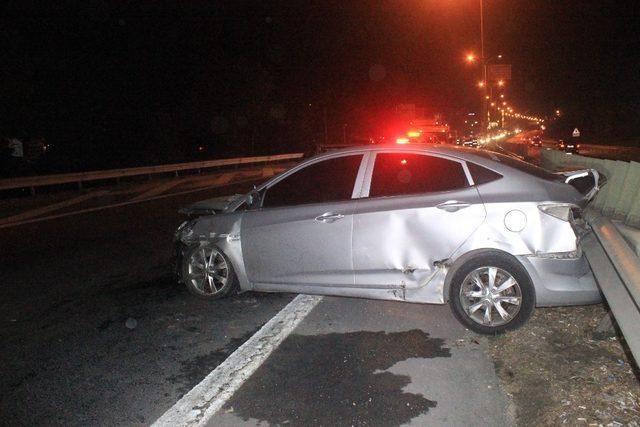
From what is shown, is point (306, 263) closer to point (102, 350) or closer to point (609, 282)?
point (102, 350)

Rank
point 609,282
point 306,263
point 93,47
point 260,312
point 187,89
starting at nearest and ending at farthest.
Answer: point 609,282, point 306,263, point 260,312, point 93,47, point 187,89

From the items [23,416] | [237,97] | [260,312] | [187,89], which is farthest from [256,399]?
[237,97]

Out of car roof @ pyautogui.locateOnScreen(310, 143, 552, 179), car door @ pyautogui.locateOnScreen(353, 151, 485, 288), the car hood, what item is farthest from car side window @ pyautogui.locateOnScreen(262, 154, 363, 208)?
the car hood

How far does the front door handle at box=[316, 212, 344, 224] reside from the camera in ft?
17.1

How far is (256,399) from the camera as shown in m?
3.90

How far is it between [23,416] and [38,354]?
3.73 ft

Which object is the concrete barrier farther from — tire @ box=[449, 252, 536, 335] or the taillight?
tire @ box=[449, 252, 536, 335]

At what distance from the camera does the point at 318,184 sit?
5551mm

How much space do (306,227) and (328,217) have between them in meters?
0.26

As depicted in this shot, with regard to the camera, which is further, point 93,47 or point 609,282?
point 93,47

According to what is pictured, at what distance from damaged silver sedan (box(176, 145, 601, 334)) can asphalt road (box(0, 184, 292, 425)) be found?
678mm

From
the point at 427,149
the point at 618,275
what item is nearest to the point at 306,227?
the point at 427,149

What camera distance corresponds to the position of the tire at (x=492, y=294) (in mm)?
4641

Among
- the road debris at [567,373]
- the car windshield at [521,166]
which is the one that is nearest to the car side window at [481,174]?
the car windshield at [521,166]
